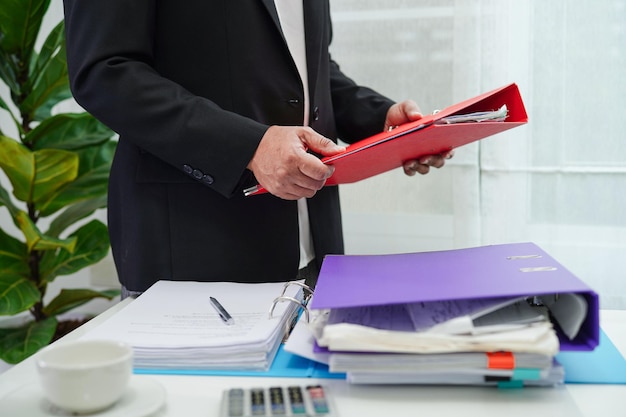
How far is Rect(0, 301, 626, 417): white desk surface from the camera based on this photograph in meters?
0.63

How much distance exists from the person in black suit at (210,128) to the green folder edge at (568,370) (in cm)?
28

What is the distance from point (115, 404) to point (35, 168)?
127 cm

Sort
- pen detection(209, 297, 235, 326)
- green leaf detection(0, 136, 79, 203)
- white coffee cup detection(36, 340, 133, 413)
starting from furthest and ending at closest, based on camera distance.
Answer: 1. green leaf detection(0, 136, 79, 203)
2. pen detection(209, 297, 235, 326)
3. white coffee cup detection(36, 340, 133, 413)

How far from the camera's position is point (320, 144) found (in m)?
0.94

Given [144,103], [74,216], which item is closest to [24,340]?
[74,216]

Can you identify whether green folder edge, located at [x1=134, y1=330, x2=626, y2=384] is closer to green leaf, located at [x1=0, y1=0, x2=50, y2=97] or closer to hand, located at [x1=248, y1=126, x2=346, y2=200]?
hand, located at [x1=248, y1=126, x2=346, y2=200]

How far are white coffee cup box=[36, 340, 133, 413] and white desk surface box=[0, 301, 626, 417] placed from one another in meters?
0.06

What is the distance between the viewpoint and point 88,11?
987 mm

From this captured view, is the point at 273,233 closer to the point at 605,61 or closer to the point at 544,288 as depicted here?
the point at 544,288

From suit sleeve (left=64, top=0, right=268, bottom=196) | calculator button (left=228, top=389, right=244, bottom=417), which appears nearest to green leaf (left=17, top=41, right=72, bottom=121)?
suit sleeve (left=64, top=0, right=268, bottom=196)

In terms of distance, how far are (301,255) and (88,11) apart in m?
0.55

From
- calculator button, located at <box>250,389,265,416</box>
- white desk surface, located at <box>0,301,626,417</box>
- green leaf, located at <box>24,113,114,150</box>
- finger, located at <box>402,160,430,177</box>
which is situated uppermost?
green leaf, located at <box>24,113,114,150</box>

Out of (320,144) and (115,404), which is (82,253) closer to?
(320,144)

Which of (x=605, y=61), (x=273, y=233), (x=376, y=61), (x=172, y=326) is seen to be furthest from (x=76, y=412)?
(x=605, y=61)
